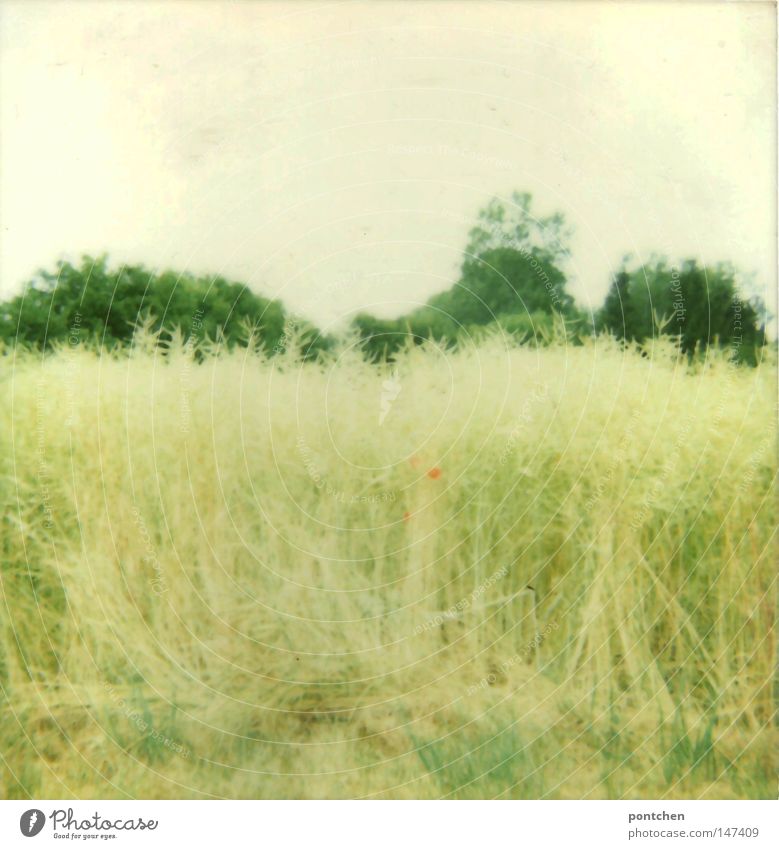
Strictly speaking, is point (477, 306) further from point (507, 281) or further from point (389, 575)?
point (389, 575)

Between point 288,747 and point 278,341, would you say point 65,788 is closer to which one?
point 288,747

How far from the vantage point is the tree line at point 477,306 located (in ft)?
7.46

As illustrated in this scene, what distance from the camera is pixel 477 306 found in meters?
2.30

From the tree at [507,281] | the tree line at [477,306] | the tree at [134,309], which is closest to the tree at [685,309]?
the tree line at [477,306]

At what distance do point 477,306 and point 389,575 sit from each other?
3.05 feet

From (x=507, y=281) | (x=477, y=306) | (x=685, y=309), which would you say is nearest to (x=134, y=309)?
(x=477, y=306)

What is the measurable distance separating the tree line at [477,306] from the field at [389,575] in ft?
0.25

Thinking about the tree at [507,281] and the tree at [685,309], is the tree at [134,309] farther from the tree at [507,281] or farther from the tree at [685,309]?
the tree at [685,309]

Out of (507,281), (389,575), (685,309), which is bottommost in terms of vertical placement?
(389,575)

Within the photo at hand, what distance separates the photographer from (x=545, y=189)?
7.57 feet

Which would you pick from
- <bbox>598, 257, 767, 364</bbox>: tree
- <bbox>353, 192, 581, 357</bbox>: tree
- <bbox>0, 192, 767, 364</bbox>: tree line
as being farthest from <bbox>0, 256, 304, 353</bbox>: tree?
<bbox>598, 257, 767, 364</bbox>: tree

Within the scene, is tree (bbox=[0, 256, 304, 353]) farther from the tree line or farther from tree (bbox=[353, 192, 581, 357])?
tree (bbox=[353, 192, 581, 357])

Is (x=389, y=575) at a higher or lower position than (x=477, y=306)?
lower

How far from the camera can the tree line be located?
7.46 ft
